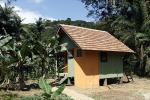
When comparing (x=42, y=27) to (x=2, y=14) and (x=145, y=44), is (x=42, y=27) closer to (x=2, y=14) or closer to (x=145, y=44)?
(x=2, y=14)

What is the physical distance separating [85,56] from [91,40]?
1574 millimetres

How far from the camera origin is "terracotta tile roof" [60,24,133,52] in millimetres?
24484

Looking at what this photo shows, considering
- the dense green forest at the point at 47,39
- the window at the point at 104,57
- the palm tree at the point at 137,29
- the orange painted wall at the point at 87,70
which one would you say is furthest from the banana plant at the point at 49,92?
the palm tree at the point at 137,29

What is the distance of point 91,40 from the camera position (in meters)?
25.7

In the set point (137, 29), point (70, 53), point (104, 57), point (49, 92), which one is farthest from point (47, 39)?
point (137, 29)

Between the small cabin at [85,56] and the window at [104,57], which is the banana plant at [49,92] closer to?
the small cabin at [85,56]

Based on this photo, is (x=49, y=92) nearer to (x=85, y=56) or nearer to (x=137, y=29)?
(x=85, y=56)

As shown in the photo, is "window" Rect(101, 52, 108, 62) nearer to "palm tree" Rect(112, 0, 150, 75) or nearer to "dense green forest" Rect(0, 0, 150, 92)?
"dense green forest" Rect(0, 0, 150, 92)

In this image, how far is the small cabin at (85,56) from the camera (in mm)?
24500

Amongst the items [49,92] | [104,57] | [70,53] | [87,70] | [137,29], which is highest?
[137,29]

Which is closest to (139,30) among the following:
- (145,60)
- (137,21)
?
(137,21)

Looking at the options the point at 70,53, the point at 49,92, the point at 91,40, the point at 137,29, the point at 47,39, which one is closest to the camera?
the point at 49,92

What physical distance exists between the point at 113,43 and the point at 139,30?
24.2ft

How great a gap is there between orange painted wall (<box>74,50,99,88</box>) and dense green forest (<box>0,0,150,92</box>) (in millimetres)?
1971
